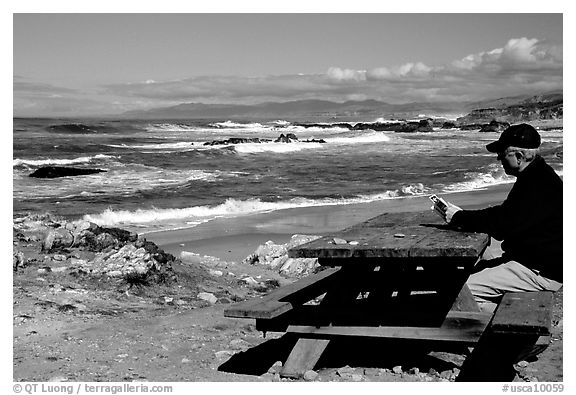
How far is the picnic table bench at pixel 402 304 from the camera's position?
4.11m

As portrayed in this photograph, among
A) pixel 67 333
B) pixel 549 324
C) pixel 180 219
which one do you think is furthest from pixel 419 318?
pixel 180 219

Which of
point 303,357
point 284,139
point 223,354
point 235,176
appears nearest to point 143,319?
point 223,354

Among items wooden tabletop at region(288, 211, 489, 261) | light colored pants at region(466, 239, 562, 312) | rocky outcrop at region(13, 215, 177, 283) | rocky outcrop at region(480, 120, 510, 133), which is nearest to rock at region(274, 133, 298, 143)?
rocky outcrop at region(480, 120, 510, 133)

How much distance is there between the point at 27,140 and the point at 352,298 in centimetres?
3353

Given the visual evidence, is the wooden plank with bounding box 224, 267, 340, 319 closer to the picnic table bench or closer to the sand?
the picnic table bench

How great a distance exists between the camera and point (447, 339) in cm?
456

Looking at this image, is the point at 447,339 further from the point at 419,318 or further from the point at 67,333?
the point at 67,333

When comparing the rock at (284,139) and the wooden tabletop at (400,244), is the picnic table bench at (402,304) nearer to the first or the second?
the wooden tabletop at (400,244)

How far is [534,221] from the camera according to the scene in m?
4.41

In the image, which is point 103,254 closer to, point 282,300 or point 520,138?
point 282,300

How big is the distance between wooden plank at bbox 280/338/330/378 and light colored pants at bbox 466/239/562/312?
3.75ft

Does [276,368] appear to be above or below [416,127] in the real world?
below

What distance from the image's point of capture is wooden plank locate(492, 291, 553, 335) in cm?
372

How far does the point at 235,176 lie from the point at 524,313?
1727cm
